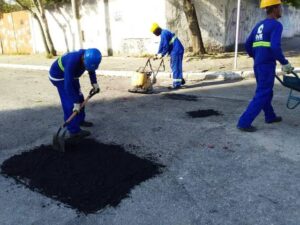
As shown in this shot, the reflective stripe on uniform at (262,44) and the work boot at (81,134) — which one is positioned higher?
the reflective stripe on uniform at (262,44)

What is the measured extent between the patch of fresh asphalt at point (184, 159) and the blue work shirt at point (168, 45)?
1.39 metres

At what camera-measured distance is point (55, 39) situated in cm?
Answer: 1891

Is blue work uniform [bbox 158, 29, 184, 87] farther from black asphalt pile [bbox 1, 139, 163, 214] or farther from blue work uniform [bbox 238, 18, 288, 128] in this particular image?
black asphalt pile [bbox 1, 139, 163, 214]

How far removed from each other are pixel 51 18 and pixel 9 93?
10280 millimetres

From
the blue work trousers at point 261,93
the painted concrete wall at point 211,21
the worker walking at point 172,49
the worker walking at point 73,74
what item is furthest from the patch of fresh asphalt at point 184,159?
the painted concrete wall at point 211,21

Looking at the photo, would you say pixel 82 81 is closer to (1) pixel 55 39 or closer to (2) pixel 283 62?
(2) pixel 283 62

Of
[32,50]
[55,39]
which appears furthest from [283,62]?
[32,50]

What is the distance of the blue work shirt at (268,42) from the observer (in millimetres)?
5203

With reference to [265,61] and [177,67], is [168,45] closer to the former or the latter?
[177,67]

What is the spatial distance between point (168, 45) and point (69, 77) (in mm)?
4482

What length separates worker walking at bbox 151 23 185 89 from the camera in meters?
8.81

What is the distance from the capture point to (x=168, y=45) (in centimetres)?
889

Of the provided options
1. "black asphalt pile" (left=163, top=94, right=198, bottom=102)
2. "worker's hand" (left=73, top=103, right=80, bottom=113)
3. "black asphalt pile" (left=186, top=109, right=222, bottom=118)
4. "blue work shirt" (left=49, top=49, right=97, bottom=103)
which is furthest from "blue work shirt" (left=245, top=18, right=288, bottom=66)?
"worker's hand" (left=73, top=103, right=80, bottom=113)

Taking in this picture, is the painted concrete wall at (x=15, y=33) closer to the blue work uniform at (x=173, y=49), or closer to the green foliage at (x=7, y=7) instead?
the green foliage at (x=7, y=7)
